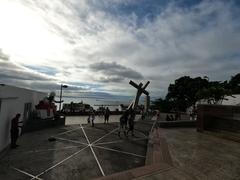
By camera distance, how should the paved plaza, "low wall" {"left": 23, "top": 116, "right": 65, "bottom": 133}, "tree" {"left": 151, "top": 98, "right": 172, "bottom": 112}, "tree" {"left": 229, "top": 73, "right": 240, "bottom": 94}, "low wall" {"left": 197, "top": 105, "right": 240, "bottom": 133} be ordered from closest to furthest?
the paved plaza < "low wall" {"left": 23, "top": 116, "right": 65, "bottom": 133} < "low wall" {"left": 197, "top": 105, "right": 240, "bottom": 133} < "tree" {"left": 229, "top": 73, "right": 240, "bottom": 94} < "tree" {"left": 151, "top": 98, "right": 172, "bottom": 112}

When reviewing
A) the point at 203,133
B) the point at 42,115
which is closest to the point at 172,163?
the point at 203,133

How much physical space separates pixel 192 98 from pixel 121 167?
40702mm

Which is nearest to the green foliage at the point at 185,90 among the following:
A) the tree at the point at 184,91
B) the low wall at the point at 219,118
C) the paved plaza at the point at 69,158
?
the tree at the point at 184,91

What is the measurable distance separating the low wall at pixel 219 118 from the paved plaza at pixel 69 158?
7.68 metres

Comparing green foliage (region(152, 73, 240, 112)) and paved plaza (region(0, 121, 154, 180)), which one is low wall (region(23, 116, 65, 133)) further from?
green foliage (region(152, 73, 240, 112))

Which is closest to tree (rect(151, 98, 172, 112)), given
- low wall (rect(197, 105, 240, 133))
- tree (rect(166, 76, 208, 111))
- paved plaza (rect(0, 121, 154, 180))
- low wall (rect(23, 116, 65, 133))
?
tree (rect(166, 76, 208, 111))

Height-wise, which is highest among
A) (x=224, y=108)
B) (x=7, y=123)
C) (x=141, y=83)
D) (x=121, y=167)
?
(x=141, y=83)

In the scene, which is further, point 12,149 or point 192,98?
point 192,98

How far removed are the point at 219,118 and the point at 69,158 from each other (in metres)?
13.1

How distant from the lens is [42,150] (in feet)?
29.6

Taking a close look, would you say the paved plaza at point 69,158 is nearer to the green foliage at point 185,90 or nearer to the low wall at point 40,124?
the low wall at point 40,124

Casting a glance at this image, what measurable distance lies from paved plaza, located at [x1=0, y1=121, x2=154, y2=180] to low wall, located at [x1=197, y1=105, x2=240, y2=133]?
25.2 ft

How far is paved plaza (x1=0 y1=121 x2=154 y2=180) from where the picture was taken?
6472 mm

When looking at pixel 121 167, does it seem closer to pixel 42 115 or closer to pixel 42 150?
pixel 42 150
